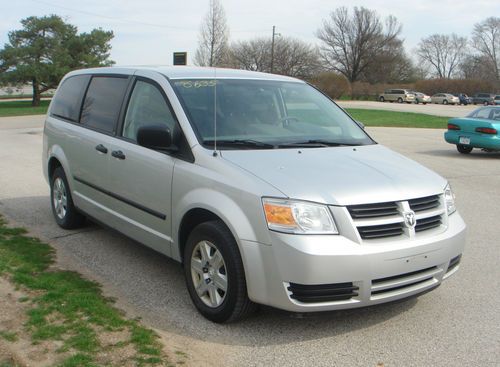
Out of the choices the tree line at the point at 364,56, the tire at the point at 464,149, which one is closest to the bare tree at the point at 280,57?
the tree line at the point at 364,56

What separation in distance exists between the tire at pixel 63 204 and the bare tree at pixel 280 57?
258 feet

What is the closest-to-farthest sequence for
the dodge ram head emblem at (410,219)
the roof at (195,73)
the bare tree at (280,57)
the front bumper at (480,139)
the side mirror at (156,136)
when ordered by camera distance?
the dodge ram head emblem at (410,219), the side mirror at (156,136), the roof at (195,73), the front bumper at (480,139), the bare tree at (280,57)

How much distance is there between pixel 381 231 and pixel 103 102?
324 centimetres

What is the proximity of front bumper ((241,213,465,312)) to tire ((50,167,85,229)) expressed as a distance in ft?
10.9

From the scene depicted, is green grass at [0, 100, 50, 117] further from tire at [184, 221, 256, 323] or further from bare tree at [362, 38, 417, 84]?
bare tree at [362, 38, 417, 84]

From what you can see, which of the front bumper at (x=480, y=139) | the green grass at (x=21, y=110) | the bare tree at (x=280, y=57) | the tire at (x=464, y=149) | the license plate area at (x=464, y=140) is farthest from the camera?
the bare tree at (x=280, y=57)

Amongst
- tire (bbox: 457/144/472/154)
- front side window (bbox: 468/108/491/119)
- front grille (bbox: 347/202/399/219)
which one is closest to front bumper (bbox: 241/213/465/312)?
front grille (bbox: 347/202/399/219)

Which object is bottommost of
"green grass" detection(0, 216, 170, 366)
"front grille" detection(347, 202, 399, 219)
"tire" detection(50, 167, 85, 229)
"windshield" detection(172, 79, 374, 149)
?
"green grass" detection(0, 216, 170, 366)

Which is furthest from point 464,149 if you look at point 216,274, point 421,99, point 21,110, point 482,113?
point 421,99

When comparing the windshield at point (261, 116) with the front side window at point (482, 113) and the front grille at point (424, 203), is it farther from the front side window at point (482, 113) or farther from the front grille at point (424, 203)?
the front side window at point (482, 113)

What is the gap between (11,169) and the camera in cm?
1106

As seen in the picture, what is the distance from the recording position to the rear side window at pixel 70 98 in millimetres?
6168

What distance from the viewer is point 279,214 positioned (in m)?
3.52

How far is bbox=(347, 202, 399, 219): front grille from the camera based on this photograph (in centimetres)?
356
